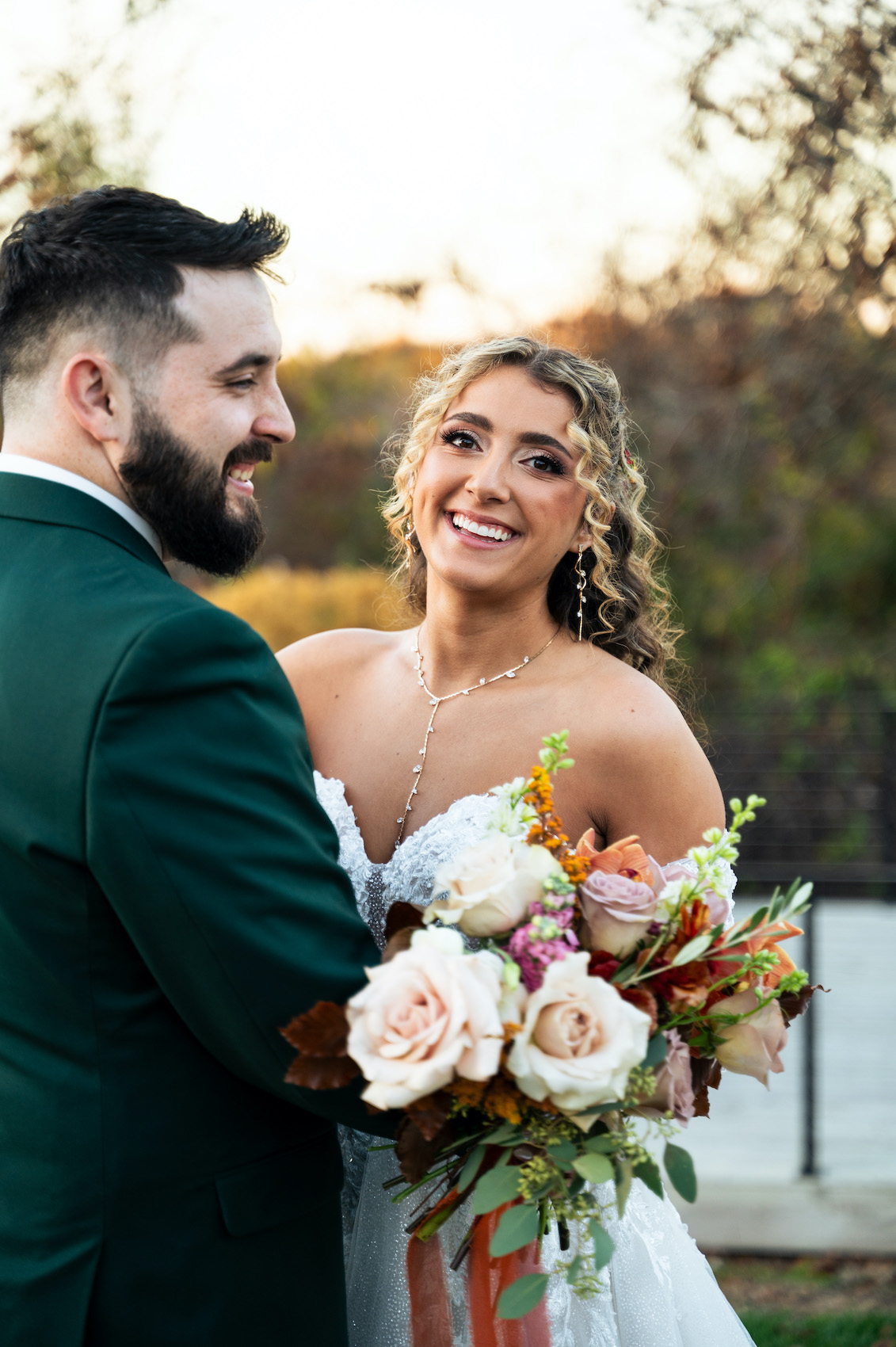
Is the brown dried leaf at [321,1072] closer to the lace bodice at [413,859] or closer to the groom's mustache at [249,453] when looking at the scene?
the groom's mustache at [249,453]

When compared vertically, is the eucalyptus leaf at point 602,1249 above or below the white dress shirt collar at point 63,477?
below

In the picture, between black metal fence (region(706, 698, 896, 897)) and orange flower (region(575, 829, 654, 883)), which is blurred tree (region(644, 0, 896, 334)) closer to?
orange flower (region(575, 829, 654, 883))

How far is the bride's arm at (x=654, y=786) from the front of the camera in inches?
104

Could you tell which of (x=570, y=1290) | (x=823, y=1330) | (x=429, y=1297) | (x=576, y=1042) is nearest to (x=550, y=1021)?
(x=576, y=1042)

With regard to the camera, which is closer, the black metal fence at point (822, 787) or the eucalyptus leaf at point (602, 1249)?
the eucalyptus leaf at point (602, 1249)

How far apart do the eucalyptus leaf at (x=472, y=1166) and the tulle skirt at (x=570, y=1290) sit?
762mm

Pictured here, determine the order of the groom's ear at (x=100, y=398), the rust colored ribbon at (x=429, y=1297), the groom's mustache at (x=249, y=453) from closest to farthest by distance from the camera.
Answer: the groom's ear at (x=100, y=398), the groom's mustache at (x=249, y=453), the rust colored ribbon at (x=429, y=1297)

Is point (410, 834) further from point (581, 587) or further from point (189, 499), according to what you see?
point (189, 499)

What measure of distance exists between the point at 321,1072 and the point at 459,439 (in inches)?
69.5

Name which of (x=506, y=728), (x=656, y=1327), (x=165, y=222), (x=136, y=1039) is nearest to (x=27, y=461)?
(x=165, y=222)

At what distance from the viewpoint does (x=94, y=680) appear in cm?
152

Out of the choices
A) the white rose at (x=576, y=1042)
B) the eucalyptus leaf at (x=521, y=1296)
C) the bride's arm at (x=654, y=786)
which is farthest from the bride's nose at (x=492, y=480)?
the eucalyptus leaf at (x=521, y=1296)

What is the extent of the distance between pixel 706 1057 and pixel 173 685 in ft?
3.39

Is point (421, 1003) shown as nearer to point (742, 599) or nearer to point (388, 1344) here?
point (388, 1344)
